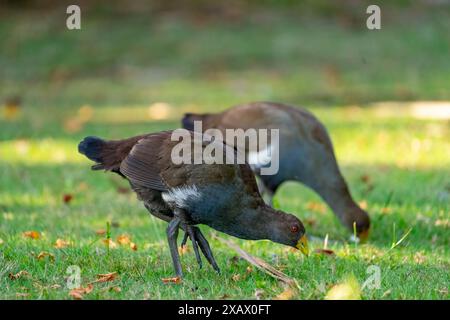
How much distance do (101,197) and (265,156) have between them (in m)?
1.64

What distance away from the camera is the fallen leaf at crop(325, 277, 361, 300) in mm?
4293

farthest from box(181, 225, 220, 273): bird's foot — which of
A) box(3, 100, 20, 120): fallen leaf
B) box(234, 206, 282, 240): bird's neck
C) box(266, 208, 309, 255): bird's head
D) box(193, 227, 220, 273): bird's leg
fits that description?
box(3, 100, 20, 120): fallen leaf

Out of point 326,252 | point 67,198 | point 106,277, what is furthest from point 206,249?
point 67,198

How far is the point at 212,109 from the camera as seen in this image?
1248 cm

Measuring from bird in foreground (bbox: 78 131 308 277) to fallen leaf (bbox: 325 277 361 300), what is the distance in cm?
79

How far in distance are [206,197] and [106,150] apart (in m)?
0.90

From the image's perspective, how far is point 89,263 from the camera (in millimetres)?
5309

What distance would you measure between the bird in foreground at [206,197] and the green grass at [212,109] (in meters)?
0.26

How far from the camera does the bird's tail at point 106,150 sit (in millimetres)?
5492

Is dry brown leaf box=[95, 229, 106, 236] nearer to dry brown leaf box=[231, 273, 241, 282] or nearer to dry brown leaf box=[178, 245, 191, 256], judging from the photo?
dry brown leaf box=[178, 245, 191, 256]

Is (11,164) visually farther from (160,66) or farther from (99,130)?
(160,66)

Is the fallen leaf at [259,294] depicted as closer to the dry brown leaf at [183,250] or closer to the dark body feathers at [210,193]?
the dark body feathers at [210,193]

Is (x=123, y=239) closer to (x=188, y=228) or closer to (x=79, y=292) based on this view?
(x=188, y=228)
